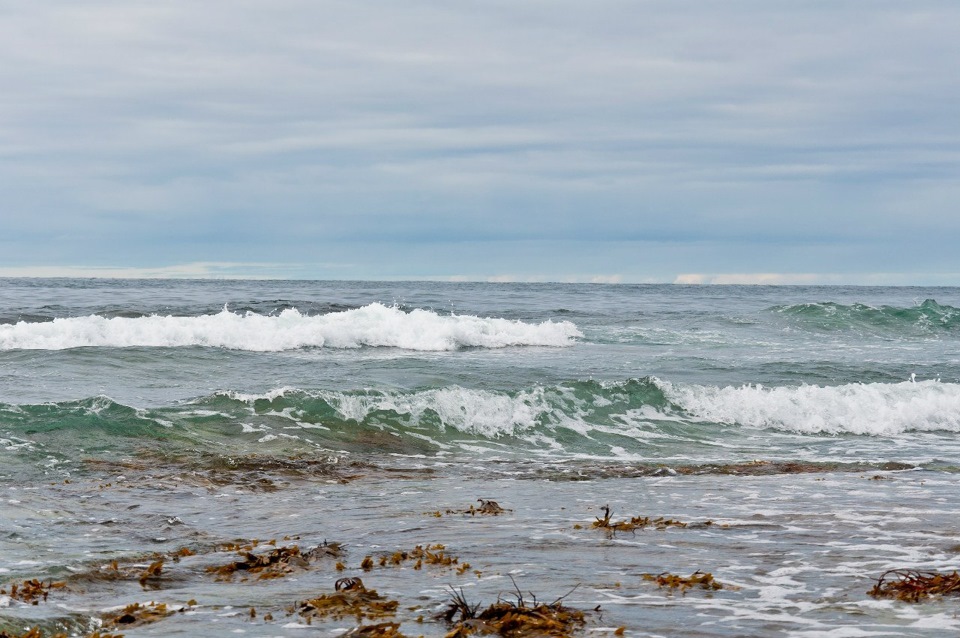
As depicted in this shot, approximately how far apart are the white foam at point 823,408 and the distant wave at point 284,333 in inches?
470

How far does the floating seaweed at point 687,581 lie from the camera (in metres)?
6.20

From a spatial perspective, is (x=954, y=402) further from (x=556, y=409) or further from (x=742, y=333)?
(x=742, y=333)

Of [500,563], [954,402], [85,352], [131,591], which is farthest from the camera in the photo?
[85,352]

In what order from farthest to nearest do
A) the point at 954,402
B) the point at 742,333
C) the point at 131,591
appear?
the point at 742,333 → the point at 954,402 → the point at 131,591

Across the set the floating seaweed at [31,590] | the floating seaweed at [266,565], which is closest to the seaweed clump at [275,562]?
the floating seaweed at [266,565]

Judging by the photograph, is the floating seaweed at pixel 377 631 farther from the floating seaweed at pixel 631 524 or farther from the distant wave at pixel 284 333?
the distant wave at pixel 284 333

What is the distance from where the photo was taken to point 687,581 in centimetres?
629

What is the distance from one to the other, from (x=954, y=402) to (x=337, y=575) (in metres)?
16.0

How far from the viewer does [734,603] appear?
5863mm

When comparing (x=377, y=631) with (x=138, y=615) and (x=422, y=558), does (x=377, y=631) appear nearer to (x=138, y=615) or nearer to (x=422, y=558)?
(x=138, y=615)

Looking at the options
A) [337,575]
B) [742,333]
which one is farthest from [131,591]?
[742,333]

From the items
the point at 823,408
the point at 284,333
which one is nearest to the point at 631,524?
the point at 823,408

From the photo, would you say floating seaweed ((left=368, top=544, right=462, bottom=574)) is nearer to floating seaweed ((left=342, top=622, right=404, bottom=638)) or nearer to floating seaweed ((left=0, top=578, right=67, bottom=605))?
floating seaweed ((left=342, top=622, right=404, bottom=638))

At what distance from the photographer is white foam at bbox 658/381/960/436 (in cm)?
1764
